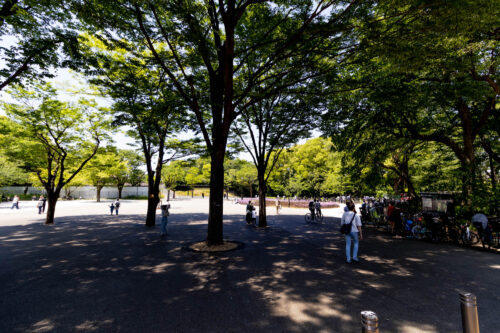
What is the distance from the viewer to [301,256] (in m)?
7.45

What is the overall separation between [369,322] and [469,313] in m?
1.32

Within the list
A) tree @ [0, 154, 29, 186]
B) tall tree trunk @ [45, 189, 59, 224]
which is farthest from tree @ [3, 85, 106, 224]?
tree @ [0, 154, 29, 186]

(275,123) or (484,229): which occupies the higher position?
(275,123)

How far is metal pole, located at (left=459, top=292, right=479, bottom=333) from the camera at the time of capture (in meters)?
2.32

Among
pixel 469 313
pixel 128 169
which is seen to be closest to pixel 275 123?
pixel 469 313

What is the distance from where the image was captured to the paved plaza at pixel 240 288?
11.8 feet

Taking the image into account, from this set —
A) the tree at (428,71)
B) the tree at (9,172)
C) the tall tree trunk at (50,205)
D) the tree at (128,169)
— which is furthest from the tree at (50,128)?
the tree at (128,169)

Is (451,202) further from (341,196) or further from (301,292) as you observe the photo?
(341,196)

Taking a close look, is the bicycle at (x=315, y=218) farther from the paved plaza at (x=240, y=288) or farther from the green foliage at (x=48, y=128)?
the green foliage at (x=48, y=128)

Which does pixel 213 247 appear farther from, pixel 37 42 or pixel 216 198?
pixel 37 42

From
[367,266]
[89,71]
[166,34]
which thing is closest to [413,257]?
[367,266]

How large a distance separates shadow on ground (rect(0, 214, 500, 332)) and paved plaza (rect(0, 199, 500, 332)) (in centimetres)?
2

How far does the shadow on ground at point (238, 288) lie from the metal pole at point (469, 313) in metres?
1.28

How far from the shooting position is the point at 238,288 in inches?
194
